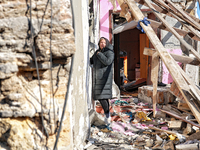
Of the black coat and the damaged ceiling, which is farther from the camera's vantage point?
the black coat

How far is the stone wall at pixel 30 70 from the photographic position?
1.71m

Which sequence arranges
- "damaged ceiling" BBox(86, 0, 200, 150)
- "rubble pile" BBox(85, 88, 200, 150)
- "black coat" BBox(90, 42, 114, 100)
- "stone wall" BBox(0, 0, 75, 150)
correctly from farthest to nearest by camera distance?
"black coat" BBox(90, 42, 114, 100) < "rubble pile" BBox(85, 88, 200, 150) < "damaged ceiling" BBox(86, 0, 200, 150) < "stone wall" BBox(0, 0, 75, 150)

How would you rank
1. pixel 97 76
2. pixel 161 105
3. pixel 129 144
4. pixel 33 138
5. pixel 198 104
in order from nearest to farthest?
1. pixel 33 138
2. pixel 198 104
3. pixel 129 144
4. pixel 97 76
5. pixel 161 105

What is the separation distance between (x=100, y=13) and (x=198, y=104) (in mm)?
5406

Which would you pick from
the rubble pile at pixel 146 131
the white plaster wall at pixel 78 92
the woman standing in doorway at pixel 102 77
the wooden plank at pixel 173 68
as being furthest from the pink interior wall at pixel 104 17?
the wooden plank at pixel 173 68

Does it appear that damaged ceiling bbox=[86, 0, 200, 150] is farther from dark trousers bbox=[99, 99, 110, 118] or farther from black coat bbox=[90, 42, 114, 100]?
black coat bbox=[90, 42, 114, 100]

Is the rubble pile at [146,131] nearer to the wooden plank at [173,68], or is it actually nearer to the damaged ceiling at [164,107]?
the damaged ceiling at [164,107]

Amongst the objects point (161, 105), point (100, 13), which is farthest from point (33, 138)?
point (100, 13)

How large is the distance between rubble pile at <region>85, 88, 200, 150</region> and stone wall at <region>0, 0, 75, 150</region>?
4.61ft

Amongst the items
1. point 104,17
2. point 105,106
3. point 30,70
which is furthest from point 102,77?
point 104,17

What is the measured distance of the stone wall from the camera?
1.71 m

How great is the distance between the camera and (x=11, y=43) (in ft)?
5.61

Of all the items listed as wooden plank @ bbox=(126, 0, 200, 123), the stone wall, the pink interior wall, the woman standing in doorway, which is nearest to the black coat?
the woman standing in doorway

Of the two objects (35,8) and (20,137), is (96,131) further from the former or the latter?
(35,8)
